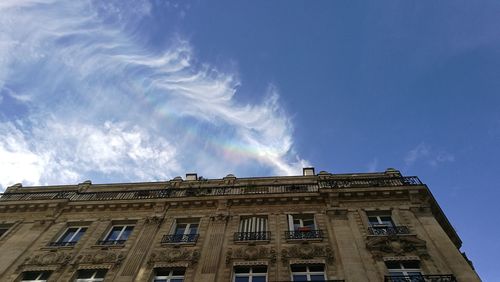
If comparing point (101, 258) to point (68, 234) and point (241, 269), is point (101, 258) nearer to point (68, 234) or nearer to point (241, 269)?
point (68, 234)

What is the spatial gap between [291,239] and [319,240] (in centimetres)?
119

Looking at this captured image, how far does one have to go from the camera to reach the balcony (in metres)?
15.1

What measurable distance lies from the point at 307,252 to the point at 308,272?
920 mm

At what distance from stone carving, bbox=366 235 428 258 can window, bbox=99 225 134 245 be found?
1094 cm

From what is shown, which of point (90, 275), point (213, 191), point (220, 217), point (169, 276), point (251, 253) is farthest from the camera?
point (213, 191)

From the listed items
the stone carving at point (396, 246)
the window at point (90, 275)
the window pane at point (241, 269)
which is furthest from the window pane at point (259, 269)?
the window at point (90, 275)

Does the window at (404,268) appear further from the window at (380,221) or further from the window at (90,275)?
the window at (90,275)

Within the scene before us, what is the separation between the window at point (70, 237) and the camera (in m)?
16.2

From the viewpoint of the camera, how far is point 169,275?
1420 cm

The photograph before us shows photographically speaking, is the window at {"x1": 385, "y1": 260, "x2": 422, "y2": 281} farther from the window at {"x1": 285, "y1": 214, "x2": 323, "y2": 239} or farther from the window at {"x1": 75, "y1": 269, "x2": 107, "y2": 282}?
the window at {"x1": 75, "y1": 269, "x2": 107, "y2": 282}

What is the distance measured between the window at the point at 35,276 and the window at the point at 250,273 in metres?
7.94

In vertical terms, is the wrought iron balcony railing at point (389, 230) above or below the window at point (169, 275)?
above

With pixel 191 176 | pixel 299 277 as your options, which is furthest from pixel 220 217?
pixel 191 176

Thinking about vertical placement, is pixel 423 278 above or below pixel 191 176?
below
